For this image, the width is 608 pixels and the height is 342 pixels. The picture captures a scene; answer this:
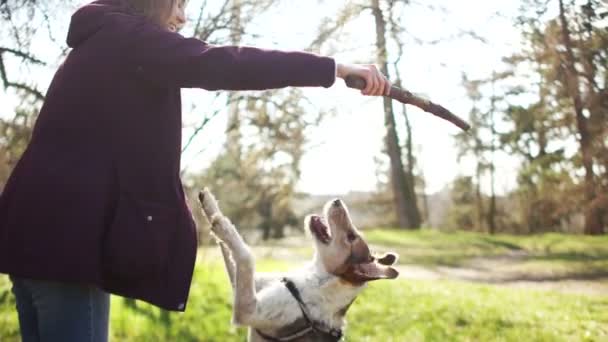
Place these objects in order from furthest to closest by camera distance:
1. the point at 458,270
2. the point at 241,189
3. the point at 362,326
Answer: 1. the point at 241,189
2. the point at 458,270
3. the point at 362,326

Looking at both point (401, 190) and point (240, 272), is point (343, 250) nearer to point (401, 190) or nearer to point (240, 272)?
point (240, 272)

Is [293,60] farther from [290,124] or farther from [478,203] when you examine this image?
[478,203]

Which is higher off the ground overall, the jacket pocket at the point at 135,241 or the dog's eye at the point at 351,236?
the jacket pocket at the point at 135,241

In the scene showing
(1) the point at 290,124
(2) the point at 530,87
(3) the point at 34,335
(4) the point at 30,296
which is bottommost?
(3) the point at 34,335

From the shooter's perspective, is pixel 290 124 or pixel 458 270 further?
pixel 458 270

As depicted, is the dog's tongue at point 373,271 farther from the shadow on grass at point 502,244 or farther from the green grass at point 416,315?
the shadow on grass at point 502,244

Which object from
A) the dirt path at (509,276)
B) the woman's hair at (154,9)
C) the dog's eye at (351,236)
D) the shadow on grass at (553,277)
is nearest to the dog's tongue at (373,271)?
the dog's eye at (351,236)

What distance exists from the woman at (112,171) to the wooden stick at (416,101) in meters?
0.03

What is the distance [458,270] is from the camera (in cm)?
1207

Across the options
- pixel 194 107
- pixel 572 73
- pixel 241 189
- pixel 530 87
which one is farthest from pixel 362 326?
pixel 241 189

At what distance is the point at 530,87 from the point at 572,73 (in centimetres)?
279

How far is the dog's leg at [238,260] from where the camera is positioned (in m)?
3.36

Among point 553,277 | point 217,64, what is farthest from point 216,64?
point 553,277

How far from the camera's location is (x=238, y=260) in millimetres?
3357
